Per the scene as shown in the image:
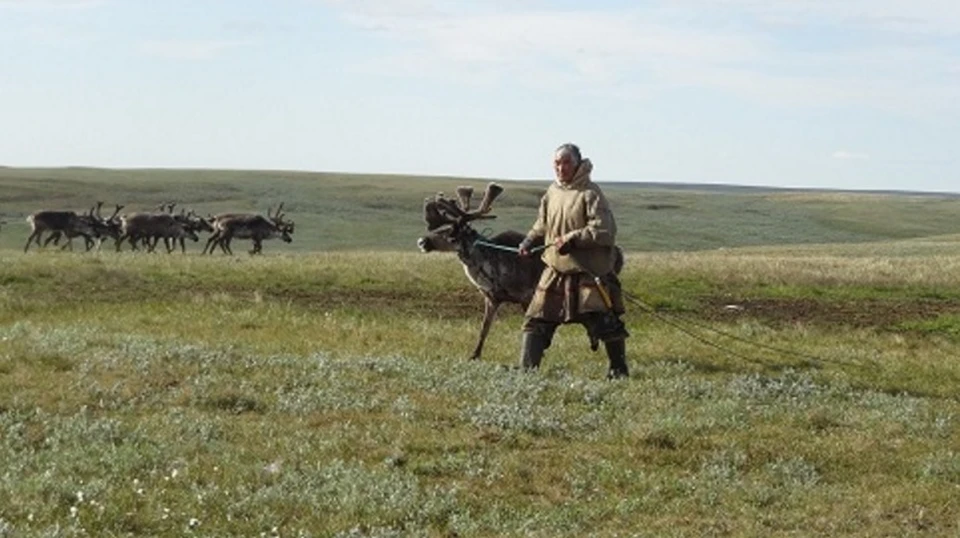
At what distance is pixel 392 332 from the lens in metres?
19.1

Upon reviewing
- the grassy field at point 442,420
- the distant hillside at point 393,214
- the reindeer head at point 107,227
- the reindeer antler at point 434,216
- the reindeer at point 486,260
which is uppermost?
the reindeer antler at point 434,216

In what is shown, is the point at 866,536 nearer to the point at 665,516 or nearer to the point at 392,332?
the point at 665,516

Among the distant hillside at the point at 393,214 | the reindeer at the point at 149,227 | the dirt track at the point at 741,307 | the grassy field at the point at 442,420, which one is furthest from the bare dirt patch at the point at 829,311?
the distant hillside at the point at 393,214

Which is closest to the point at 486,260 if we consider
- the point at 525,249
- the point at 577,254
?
the point at 525,249

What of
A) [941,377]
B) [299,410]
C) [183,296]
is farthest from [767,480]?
[183,296]

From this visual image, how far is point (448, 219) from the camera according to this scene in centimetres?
1630

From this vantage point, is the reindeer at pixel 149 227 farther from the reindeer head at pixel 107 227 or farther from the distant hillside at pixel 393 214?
the distant hillside at pixel 393 214

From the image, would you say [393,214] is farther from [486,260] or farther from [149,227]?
[486,260]

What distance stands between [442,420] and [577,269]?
10.3ft

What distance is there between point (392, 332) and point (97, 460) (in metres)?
9.54

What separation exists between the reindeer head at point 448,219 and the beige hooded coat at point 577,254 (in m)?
1.67

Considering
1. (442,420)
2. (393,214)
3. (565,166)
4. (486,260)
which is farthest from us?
(393,214)

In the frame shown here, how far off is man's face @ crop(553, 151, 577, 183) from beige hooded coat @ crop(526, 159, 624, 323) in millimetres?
74

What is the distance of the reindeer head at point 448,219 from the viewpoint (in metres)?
16.1
